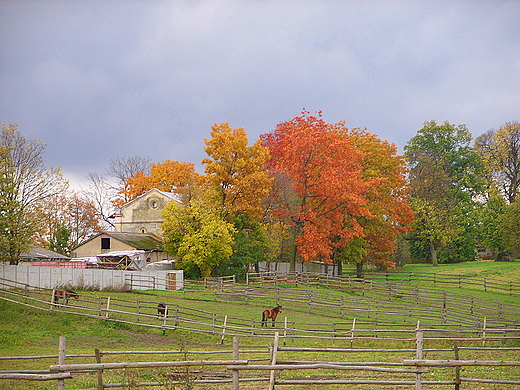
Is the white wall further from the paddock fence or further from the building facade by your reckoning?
the building facade

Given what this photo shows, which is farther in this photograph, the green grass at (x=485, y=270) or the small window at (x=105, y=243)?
the green grass at (x=485, y=270)

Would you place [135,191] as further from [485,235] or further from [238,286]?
[485,235]

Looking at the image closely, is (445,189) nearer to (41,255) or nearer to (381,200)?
(381,200)

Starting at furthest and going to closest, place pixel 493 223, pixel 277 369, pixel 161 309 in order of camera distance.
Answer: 1. pixel 493 223
2. pixel 161 309
3. pixel 277 369

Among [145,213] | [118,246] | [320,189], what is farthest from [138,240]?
[320,189]

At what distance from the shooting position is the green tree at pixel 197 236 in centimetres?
4103

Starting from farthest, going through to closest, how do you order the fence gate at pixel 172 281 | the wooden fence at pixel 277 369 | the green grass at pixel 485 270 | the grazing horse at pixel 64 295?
the green grass at pixel 485 270, the fence gate at pixel 172 281, the grazing horse at pixel 64 295, the wooden fence at pixel 277 369

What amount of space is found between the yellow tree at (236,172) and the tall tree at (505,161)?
32877 mm

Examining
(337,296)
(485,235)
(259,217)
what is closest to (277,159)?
(259,217)

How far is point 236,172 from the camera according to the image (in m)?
45.4

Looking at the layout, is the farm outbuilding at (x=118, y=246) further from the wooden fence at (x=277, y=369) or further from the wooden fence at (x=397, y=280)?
the wooden fence at (x=277, y=369)

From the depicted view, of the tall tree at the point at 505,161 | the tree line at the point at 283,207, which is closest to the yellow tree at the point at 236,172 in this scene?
the tree line at the point at 283,207

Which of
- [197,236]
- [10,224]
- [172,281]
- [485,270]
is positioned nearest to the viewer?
[10,224]

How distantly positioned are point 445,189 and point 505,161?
26.2 ft
